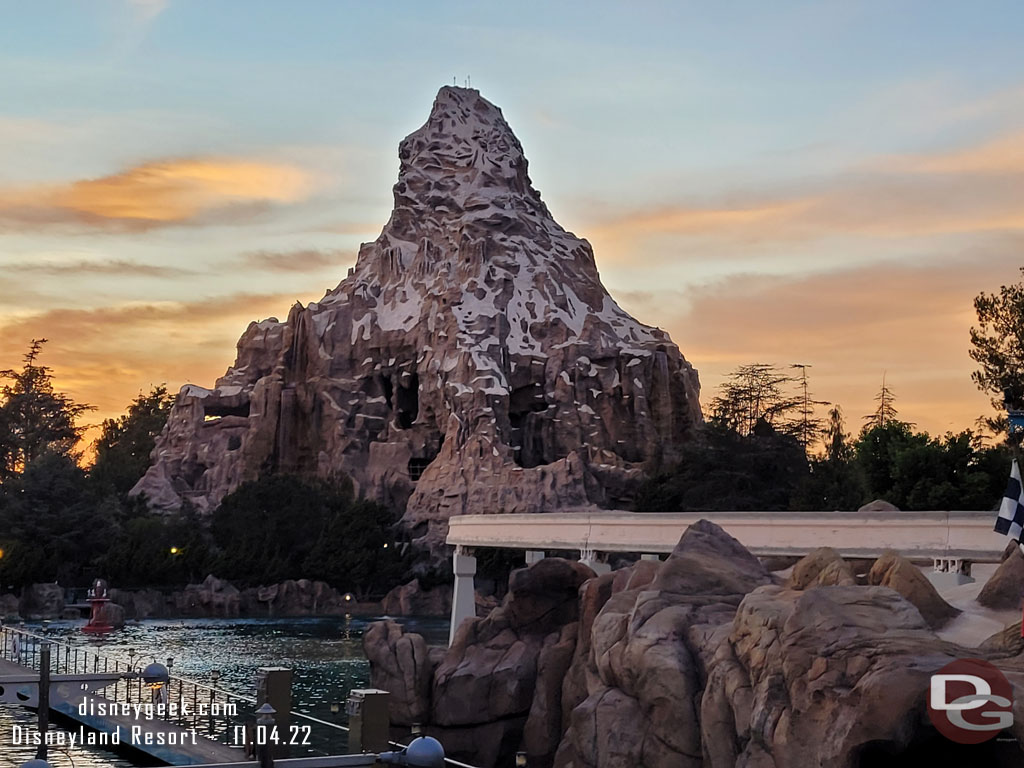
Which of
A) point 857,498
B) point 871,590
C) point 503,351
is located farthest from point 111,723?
point 503,351

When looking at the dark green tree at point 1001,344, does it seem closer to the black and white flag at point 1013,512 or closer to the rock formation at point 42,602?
the black and white flag at point 1013,512

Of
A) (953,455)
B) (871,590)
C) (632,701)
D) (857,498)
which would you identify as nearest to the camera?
(871,590)

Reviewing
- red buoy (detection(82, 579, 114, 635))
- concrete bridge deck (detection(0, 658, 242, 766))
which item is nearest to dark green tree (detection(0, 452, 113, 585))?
red buoy (detection(82, 579, 114, 635))

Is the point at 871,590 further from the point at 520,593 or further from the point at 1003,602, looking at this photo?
the point at 520,593

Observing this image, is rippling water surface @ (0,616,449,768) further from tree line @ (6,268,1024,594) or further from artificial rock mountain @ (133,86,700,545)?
artificial rock mountain @ (133,86,700,545)

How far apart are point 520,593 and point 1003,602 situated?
1043 cm

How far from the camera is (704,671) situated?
62.4 feet

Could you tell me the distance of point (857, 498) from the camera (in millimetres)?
56438

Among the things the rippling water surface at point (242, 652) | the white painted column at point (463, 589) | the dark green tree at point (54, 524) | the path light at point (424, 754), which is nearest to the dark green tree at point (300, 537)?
the rippling water surface at point (242, 652)

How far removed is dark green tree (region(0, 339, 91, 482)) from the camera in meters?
107

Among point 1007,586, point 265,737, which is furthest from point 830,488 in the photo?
point 265,737

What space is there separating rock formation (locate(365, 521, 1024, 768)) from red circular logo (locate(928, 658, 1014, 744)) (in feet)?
0.45

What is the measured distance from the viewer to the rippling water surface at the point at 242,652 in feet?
90.5

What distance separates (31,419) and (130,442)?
16608 millimetres
